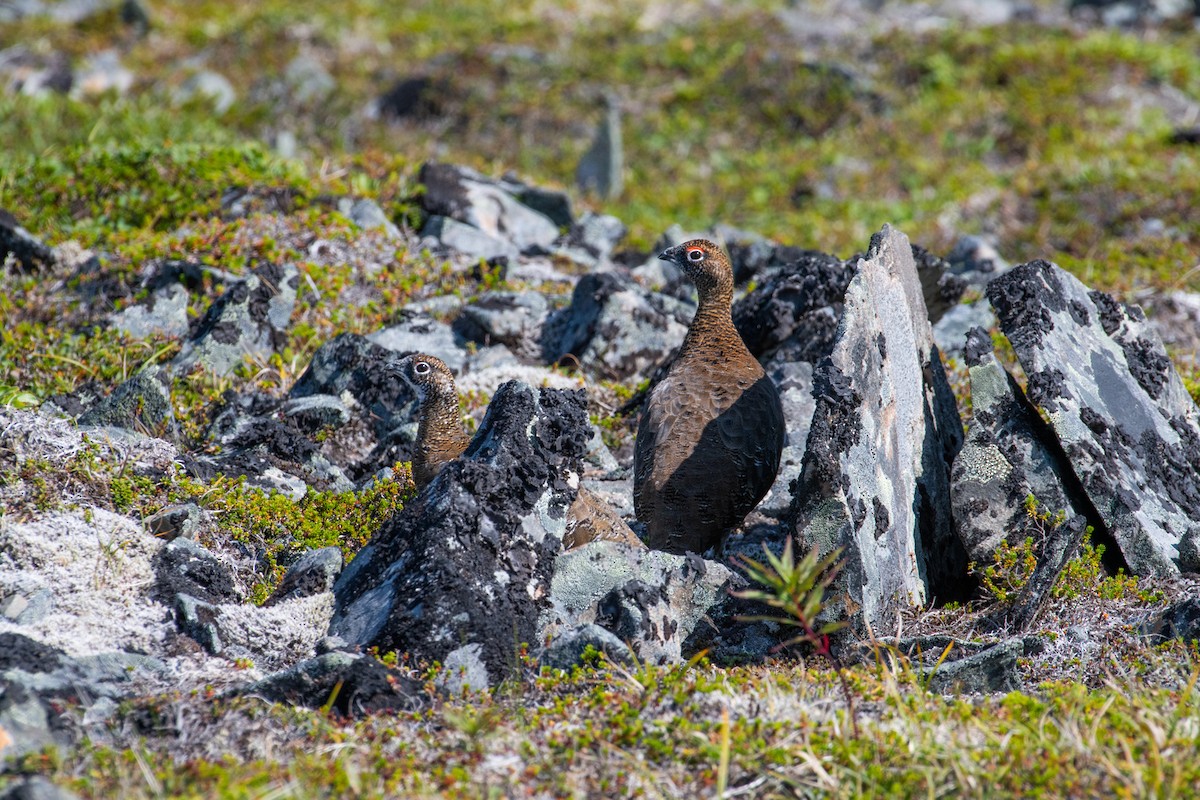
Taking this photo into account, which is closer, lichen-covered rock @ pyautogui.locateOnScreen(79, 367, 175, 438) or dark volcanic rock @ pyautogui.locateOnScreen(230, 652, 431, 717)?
dark volcanic rock @ pyautogui.locateOnScreen(230, 652, 431, 717)

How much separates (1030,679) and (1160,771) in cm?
140

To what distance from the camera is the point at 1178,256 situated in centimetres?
1156

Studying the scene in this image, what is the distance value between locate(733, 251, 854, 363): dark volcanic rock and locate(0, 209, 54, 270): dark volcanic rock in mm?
6250

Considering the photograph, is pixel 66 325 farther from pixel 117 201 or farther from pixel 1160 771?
pixel 1160 771

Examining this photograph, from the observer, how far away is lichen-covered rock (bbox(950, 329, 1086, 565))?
5.94m

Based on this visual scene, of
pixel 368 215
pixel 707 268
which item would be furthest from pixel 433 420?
pixel 368 215

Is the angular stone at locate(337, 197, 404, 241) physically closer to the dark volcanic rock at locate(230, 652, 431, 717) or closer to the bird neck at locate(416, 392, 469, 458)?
the bird neck at locate(416, 392, 469, 458)

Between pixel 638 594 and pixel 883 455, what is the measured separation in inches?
62.1

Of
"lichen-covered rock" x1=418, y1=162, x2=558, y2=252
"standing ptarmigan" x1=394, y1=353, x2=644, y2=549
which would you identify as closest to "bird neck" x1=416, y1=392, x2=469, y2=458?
"standing ptarmigan" x1=394, y1=353, x2=644, y2=549

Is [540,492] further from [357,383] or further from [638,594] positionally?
[357,383]

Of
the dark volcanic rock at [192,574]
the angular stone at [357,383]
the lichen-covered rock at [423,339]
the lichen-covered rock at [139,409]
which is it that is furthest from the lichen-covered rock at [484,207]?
the dark volcanic rock at [192,574]

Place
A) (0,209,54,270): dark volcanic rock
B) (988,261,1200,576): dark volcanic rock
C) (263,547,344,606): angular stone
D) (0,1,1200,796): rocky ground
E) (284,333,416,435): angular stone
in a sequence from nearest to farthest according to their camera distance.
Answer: (0,1,1200,796): rocky ground → (263,547,344,606): angular stone → (988,261,1200,576): dark volcanic rock → (284,333,416,435): angular stone → (0,209,54,270): dark volcanic rock

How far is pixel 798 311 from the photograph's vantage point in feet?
29.1

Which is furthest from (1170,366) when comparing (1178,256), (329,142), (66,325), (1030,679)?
(329,142)
